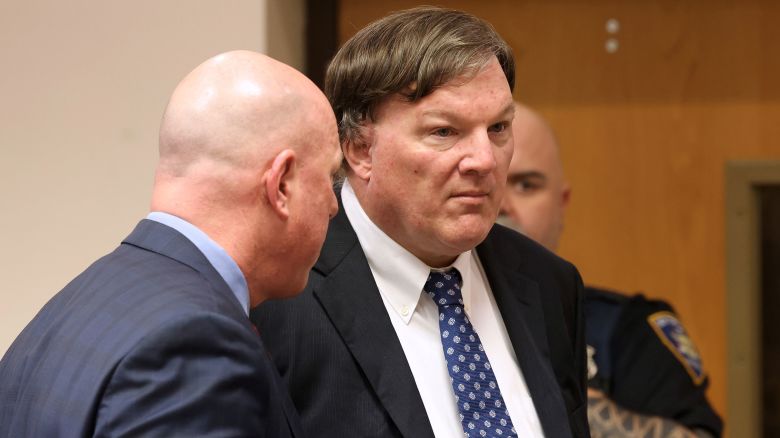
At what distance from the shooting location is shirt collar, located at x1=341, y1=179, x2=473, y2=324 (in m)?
1.71

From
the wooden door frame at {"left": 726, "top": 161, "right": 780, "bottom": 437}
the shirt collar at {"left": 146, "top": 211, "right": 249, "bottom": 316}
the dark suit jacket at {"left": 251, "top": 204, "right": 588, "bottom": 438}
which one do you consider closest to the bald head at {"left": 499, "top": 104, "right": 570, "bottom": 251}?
the wooden door frame at {"left": 726, "top": 161, "right": 780, "bottom": 437}

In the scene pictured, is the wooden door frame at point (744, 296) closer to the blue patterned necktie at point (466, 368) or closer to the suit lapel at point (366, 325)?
the blue patterned necktie at point (466, 368)

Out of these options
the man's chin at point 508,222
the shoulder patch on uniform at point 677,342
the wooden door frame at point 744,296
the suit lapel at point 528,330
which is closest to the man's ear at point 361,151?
the suit lapel at point 528,330

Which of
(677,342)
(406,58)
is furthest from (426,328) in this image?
(677,342)

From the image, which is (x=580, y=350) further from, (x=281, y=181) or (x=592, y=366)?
(x=281, y=181)

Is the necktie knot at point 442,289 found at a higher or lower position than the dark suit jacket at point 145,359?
lower

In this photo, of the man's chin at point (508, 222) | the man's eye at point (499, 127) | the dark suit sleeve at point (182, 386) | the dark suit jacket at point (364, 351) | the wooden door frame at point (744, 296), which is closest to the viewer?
the dark suit sleeve at point (182, 386)

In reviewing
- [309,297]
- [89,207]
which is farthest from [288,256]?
[89,207]

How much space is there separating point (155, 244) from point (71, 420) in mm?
220

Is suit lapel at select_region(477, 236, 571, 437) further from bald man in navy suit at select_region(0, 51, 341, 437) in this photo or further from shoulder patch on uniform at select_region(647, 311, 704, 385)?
shoulder patch on uniform at select_region(647, 311, 704, 385)

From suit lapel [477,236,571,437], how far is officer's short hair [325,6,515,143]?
0.33 metres

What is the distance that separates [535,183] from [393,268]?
3.41 feet

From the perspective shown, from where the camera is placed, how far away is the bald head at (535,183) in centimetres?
265

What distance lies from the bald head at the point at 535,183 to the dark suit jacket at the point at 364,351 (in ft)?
2.56
